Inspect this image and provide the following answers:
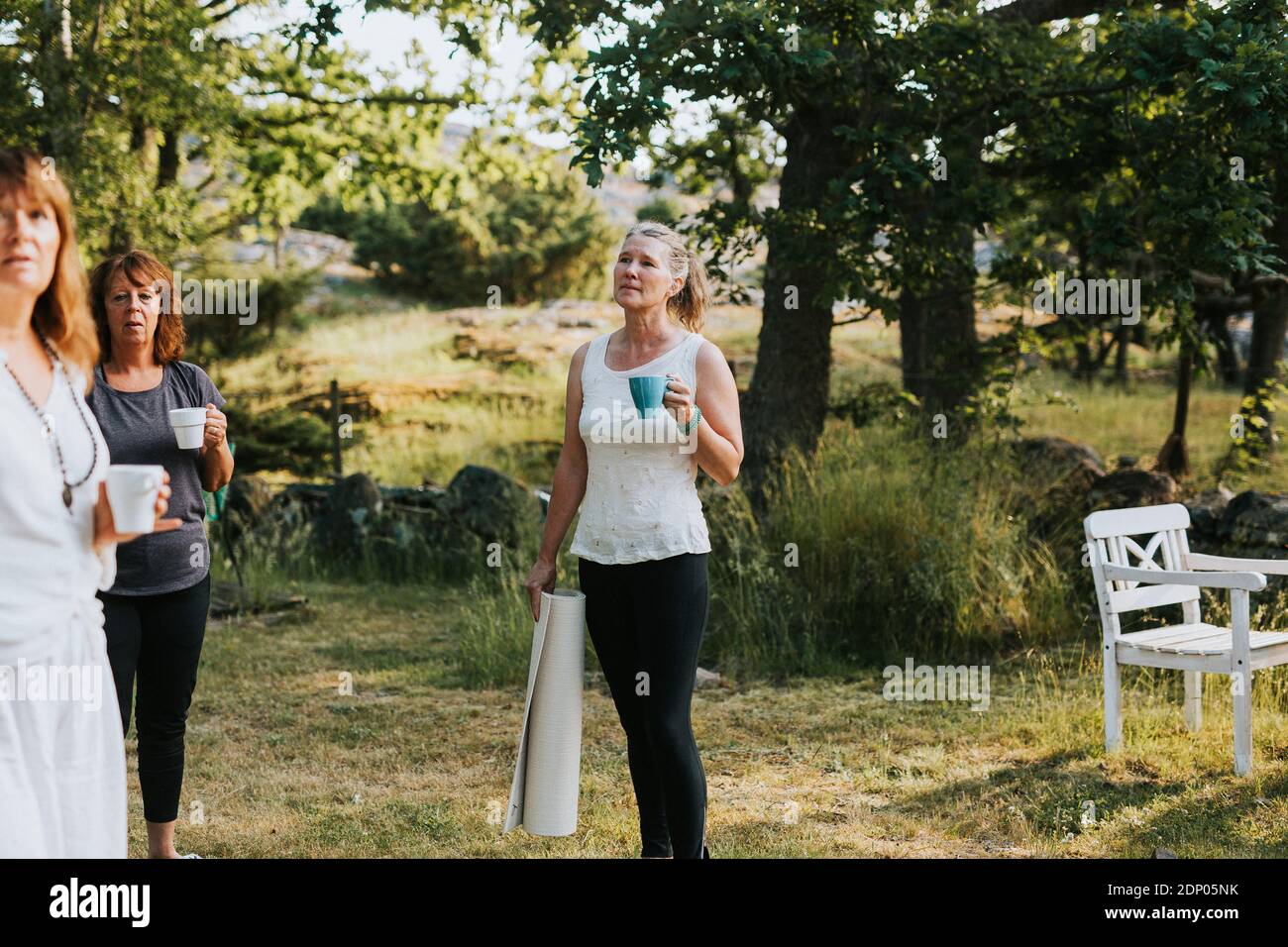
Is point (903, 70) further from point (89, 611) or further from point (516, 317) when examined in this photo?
point (516, 317)

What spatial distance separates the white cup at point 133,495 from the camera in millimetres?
2318

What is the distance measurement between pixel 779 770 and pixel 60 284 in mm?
3701

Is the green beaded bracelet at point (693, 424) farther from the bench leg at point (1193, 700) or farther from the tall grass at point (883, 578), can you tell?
the tall grass at point (883, 578)

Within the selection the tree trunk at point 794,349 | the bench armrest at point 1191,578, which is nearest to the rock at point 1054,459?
the tree trunk at point 794,349

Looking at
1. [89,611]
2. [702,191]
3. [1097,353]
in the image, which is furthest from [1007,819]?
[1097,353]

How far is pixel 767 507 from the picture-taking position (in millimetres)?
8023

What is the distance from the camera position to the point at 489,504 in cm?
977

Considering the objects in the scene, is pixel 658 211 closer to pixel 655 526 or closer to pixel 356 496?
pixel 356 496

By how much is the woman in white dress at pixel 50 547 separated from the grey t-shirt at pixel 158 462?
101cm

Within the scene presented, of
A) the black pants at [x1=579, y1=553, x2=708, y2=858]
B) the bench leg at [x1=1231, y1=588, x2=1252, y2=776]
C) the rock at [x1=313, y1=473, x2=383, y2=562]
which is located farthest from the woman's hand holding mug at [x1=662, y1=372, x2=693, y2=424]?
the rock at [x1=313, y1=473, x2=383, y2=562]

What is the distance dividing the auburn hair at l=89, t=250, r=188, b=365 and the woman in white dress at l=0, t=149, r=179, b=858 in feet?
3.42

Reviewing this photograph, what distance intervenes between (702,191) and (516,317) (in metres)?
12.6

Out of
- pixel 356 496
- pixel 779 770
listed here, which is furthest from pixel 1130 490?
pixel 356 496

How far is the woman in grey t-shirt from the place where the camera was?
3.47 meters
